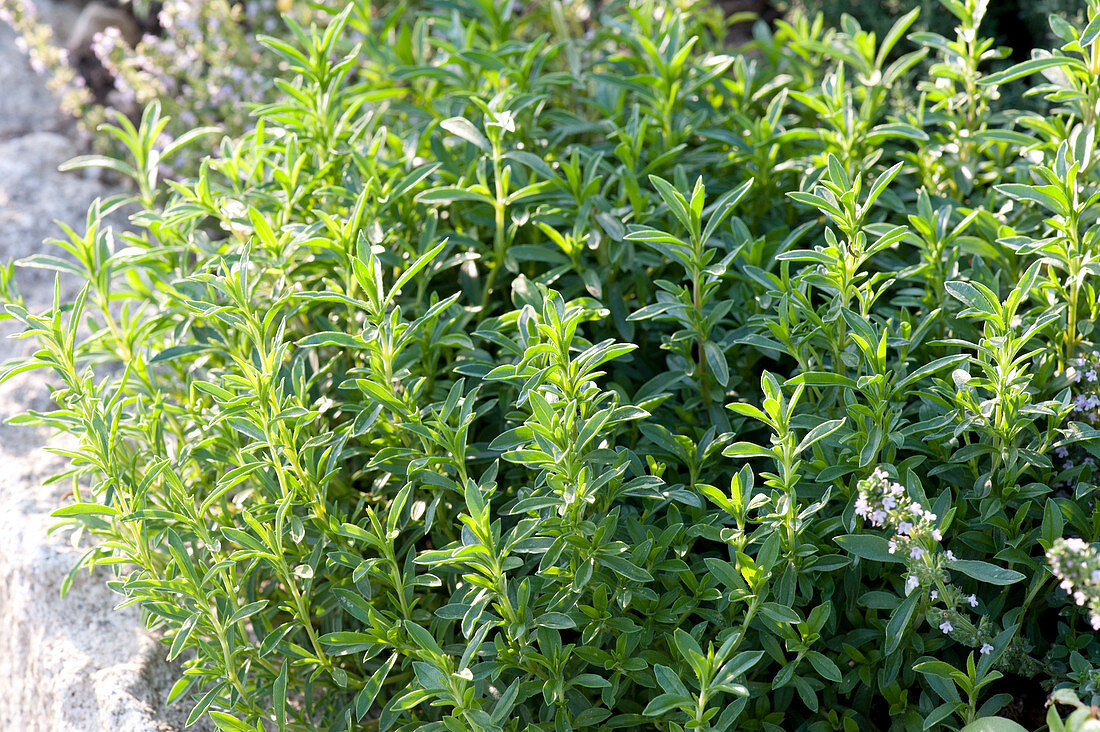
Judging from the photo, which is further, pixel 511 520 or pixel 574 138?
pixel 574 138

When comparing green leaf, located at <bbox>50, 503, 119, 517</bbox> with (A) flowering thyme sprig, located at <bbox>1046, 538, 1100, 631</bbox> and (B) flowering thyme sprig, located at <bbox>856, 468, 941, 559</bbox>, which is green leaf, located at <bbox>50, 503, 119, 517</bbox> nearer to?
(B) flowering thyme sprig, located at <bbox>856, 468, 941, 559</bbox>

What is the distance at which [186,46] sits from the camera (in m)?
3.98

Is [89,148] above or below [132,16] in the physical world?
below

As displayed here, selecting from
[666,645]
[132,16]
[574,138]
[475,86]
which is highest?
[132,16]

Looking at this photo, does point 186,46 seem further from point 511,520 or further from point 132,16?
point 511,520

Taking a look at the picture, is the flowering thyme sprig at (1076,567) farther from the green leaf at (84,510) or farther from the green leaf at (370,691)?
the green leaf at (84,510)

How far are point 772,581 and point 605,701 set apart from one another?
406 millimetres

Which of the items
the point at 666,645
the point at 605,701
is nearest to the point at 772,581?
the point at 666,645

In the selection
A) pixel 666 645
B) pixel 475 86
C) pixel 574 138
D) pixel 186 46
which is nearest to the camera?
pixel 666 645

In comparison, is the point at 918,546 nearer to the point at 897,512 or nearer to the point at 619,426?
the point at 897,512

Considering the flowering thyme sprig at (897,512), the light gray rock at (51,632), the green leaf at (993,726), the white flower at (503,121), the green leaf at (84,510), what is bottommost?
the green leaf at (993,726)

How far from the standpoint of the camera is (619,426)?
2027mm

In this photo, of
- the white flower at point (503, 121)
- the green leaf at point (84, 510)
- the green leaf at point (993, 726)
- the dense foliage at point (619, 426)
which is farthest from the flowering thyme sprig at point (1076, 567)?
the green leaf at point (84, 510)

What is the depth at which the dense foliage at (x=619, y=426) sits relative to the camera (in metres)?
1.69
